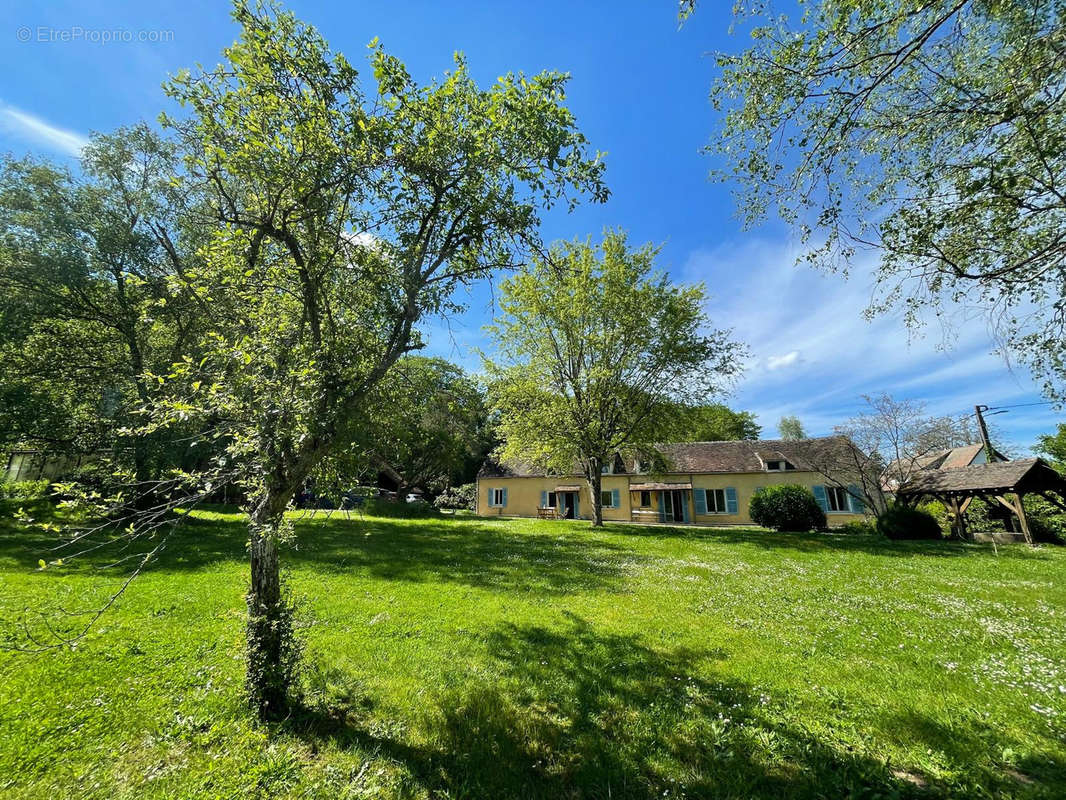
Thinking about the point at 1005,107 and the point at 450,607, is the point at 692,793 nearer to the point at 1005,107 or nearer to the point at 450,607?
the point at 450,607

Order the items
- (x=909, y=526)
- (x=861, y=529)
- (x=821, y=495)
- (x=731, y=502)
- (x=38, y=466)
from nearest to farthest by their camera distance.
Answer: (x=909, y=526) → (x=38, y=466) → (x=861, y=529) → (x=821, y=495) → (x=731, y=502)

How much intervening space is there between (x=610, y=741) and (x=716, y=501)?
28.7m

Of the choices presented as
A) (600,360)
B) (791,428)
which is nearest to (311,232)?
(600,360)

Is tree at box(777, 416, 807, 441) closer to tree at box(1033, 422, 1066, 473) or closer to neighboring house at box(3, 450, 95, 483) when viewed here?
tree at box(1033, 422, 1066, 473)

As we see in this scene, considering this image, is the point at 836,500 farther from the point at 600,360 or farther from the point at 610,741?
the point at 610,741

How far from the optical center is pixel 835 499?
2698cm

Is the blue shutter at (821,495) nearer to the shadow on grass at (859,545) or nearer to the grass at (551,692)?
the shadow on grass at (859,545)

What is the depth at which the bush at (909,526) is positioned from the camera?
1680 cm

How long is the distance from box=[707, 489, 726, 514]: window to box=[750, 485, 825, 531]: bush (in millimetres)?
8225

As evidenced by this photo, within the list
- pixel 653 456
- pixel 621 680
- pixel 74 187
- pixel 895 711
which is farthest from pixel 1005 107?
pixel 74 187

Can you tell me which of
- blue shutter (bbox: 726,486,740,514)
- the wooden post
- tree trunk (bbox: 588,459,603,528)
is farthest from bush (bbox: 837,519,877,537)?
tree trunk (bbox: 588,459,603,528)

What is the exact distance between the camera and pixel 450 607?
7.13 meters

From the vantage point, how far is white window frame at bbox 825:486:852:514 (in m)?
26.6

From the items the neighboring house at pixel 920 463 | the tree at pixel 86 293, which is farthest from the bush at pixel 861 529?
the tree at pixel 86 293
